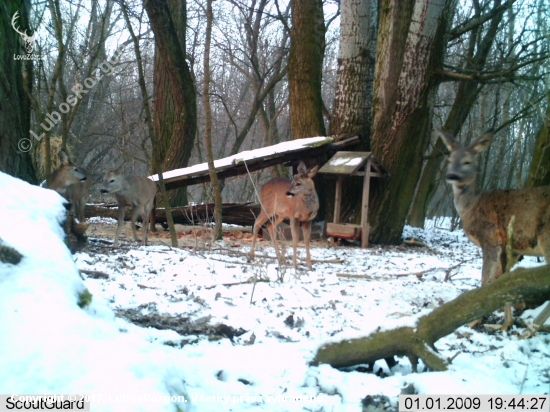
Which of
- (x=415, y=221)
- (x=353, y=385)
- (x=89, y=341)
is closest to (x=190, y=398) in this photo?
(x=89, y=341)

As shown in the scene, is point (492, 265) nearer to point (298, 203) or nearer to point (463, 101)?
point (298, 203)

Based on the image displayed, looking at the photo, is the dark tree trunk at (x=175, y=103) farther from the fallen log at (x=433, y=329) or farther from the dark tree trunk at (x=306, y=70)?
the fallen log at (x=433, y=329)

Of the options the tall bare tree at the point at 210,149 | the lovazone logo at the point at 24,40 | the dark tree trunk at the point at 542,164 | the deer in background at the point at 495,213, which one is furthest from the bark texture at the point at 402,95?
the lovazone logo at the point at 24,40

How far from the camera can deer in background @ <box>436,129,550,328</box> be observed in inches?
201

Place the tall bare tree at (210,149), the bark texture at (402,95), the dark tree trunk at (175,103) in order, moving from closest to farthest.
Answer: the tall bare tree at (210,149), the bark texture at (402,95), the dark tree trunk at (175,103)

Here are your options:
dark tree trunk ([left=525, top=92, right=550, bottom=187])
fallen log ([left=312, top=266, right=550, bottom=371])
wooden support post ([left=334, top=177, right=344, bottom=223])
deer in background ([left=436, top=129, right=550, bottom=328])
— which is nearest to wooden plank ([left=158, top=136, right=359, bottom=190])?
wooden support post ([left=334, top=177, right=344, bottom=223])

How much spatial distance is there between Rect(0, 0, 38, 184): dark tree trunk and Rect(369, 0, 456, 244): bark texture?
6.28 meters

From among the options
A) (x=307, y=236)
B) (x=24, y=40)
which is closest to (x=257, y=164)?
(x=307, y=236)

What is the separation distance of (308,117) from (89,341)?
34.1ft

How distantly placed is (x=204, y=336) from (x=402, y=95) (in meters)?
7.80

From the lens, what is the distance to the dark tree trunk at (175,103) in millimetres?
14000

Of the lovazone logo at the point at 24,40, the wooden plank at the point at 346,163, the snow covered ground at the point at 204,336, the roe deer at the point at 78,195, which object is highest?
the lovazone logo at the point at 24,40

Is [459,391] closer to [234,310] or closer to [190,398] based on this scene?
[190,398]

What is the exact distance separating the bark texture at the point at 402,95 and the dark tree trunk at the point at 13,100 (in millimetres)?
6277
